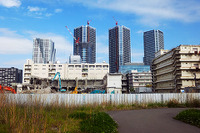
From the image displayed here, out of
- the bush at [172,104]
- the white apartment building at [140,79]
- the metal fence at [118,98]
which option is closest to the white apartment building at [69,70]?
the white apartment building at [140,79]

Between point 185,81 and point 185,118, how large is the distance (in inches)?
1917

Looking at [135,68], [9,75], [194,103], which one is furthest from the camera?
[135,68]

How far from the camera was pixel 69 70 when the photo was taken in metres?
108

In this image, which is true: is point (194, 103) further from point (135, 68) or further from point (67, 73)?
point (135, 68)

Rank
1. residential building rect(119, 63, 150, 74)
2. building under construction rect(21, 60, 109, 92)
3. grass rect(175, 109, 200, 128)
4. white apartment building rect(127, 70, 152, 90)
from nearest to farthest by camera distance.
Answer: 1. grass rect(175, 109, 200, 128)
2. building under construction rect(21, 60, 109, 92)
3. white apartment building rect(127, 70, 152, 90)
4. residential building rect(119, 63, 150, 74)

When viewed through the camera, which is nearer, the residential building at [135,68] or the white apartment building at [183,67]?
the white apartment building at [183,67]

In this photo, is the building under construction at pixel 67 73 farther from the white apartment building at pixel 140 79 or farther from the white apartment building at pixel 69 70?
the white apartment building at pixel 140 79

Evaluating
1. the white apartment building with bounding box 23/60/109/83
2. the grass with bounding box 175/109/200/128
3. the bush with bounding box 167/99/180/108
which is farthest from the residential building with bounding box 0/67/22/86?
the grass with bounding box 175/109/200/128

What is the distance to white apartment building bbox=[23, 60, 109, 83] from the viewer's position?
10319 centimetres

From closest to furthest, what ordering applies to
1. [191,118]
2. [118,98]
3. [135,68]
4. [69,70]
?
1. [191,118]
2. [118,98]
3. [69,70]
4. [135,68]

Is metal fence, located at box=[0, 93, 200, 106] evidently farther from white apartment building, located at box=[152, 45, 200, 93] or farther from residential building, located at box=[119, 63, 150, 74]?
residential building, located at box=[119, 63, 150, 74]

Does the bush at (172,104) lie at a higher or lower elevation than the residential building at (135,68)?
lower

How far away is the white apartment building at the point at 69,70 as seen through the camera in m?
103

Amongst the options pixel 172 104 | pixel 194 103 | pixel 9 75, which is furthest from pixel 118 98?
Result: pixel 9 75
